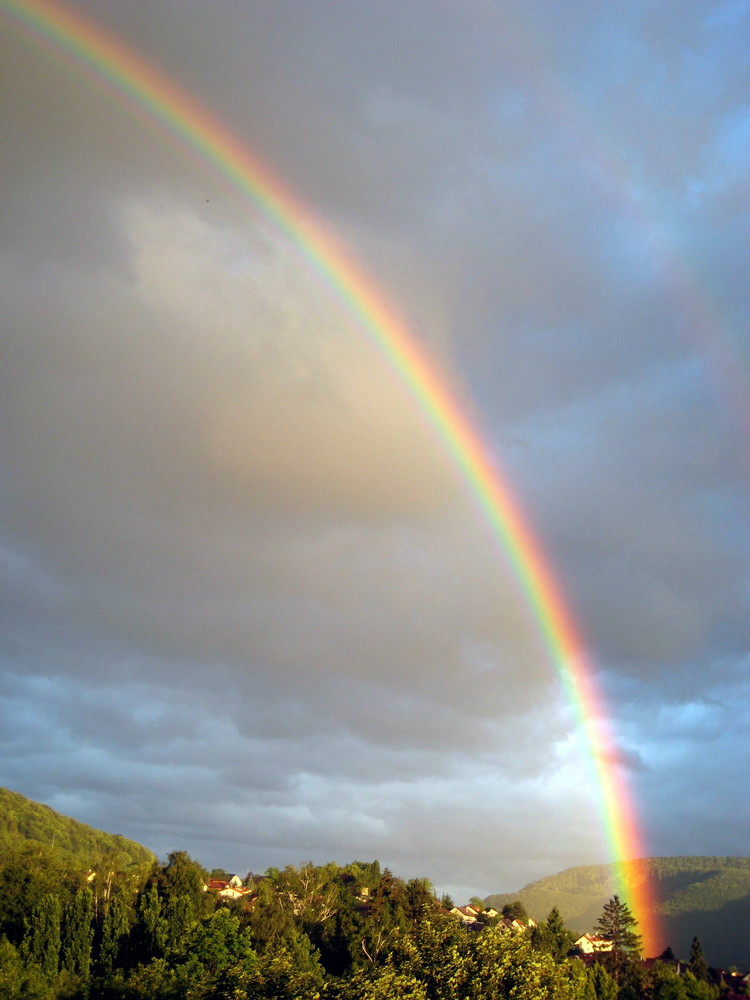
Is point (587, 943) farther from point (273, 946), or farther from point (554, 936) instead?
point (273, 946)

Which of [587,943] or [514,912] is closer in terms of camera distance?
[587,943]

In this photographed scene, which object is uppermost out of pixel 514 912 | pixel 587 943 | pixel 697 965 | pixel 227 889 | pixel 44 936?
pixel 227 889

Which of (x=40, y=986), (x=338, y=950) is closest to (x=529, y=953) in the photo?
(x=40, y=986)

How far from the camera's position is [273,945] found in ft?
250

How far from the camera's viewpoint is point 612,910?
122 metres

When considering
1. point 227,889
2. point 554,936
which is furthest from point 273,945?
point 227,889

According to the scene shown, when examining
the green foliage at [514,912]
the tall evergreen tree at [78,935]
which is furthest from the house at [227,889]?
the tall evergreen tree at [78,935]

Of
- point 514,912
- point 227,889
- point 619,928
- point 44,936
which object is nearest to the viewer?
point 44,936

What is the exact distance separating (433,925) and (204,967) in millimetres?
29992

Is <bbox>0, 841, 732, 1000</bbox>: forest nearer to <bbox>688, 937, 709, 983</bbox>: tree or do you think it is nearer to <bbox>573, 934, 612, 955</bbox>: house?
<bbox>688, 937, 709, 983</bbox>: tree

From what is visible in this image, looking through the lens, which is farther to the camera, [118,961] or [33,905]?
[33,905]

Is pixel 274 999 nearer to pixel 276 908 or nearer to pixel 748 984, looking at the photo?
A: pixel 276 908

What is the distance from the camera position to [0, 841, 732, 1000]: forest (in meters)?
39.0

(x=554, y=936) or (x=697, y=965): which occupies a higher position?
(x=554, y=936)
